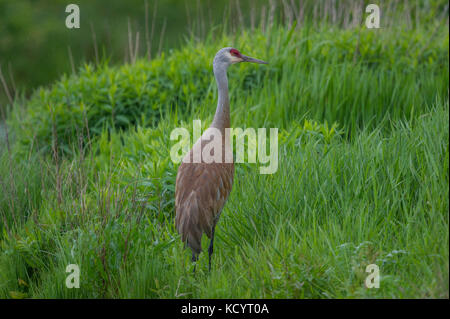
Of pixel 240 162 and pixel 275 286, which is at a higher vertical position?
pixel 240 162

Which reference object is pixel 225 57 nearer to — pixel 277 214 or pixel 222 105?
pixel 222 105

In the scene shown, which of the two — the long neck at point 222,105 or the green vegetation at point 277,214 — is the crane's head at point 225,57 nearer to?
the long neck at point 222,105

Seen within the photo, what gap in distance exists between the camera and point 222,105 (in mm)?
4012

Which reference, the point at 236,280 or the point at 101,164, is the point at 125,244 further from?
the point at 101,164

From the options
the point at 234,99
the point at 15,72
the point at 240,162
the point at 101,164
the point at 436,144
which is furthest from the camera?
the point at 15,72

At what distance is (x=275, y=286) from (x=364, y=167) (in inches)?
55.4

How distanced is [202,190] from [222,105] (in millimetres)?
678

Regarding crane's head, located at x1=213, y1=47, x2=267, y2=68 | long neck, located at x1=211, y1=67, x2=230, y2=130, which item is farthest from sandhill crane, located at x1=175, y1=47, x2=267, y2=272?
crane's head, located at x1=213, y1=47, x2=267, y2=68

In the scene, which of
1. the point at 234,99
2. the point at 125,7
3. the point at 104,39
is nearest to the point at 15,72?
the point at 104,39

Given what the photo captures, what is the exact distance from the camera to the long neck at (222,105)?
3.98 meters

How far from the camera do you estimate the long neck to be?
3.98 meters

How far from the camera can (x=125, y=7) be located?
1507cm

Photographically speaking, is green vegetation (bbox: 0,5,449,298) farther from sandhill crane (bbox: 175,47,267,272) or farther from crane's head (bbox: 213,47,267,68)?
crane's head (bbox: 213,47,267,68)

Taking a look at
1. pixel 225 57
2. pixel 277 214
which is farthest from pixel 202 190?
pixel 225 57
